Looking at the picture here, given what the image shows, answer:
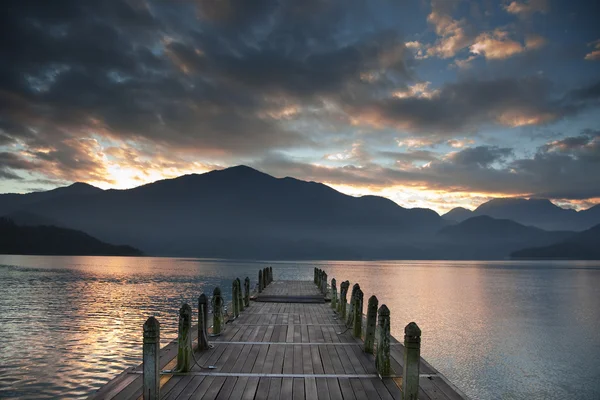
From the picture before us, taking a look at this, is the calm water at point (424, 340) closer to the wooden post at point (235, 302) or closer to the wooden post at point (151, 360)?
the wooden post at point (235, 302)

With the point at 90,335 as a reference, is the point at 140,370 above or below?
above

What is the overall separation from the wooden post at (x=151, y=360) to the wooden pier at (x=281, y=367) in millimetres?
19

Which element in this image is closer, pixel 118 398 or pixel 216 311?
pixel 118 398

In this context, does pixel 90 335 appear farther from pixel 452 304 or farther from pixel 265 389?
pixel 452 304

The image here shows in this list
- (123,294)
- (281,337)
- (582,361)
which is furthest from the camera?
(123,294)

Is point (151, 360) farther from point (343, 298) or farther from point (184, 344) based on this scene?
point (343, 298)

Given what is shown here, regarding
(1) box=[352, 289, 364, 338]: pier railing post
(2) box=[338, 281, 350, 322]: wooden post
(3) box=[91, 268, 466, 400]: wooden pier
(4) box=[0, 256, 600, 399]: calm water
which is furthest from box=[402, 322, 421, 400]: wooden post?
(4) box=[0, 256, 600, 399]: calm water

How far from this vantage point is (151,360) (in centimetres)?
884

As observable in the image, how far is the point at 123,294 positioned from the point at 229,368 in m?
48.0

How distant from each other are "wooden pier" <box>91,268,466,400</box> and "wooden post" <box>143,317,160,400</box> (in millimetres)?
19

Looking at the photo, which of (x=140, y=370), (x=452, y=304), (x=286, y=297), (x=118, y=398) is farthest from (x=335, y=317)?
(x=452, y=304)

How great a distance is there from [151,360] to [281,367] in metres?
3.98

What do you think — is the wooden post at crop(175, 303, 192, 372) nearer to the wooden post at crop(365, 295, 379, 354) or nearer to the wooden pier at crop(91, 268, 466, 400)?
the wooden pier at crop(91, 268, 466, 400)

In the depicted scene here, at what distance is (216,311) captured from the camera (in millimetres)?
16094
